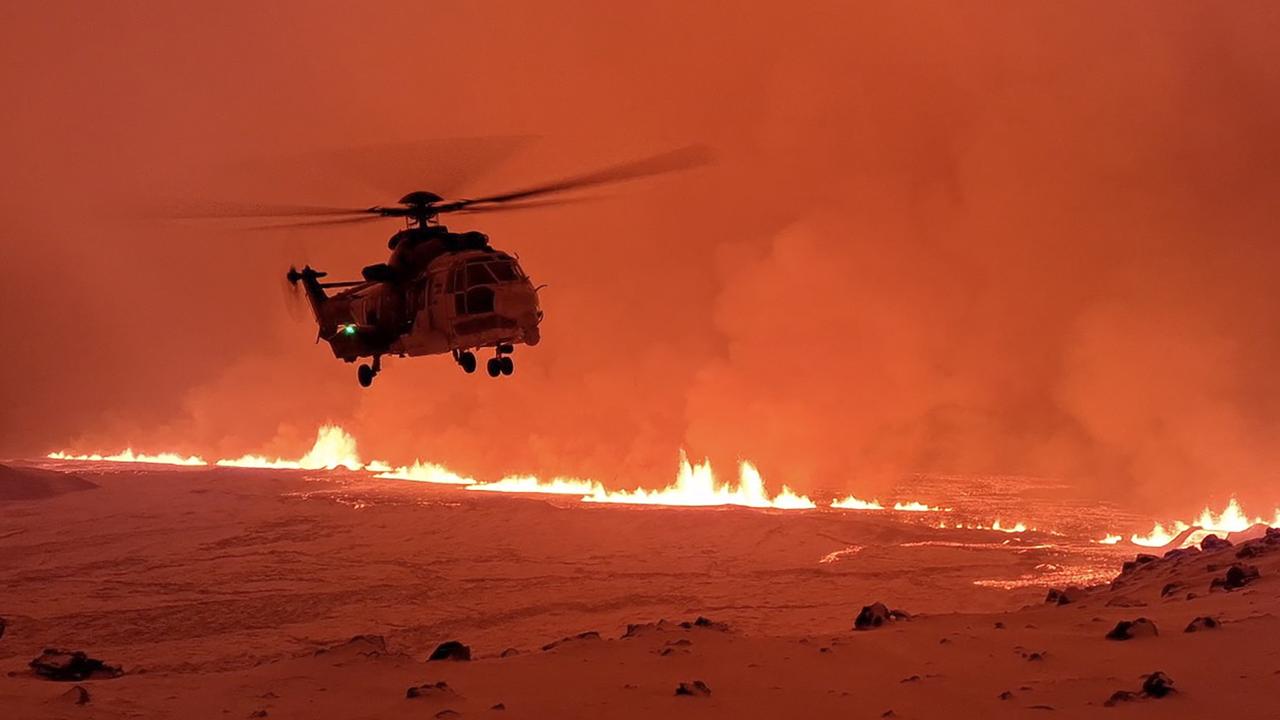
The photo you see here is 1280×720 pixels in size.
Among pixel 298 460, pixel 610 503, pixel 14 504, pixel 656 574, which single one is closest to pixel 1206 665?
pixel 656 574

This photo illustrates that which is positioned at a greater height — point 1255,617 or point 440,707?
point 1255,617

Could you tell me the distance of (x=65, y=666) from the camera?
10234 mm

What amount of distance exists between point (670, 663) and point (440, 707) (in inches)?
89.4

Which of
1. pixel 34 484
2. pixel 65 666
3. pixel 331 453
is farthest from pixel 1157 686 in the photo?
pixel 331 453

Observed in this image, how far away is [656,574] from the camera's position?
2377 centimetres

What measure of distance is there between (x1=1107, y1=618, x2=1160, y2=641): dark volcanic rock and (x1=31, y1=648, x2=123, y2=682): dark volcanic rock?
9946 mm

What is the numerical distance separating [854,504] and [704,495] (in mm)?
6635

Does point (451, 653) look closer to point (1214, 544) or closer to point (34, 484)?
point (1214, 544)

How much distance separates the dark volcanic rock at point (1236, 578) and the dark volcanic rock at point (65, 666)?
12080mm

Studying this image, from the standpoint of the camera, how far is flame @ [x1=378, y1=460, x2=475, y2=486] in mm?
59713

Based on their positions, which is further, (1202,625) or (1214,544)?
(1214,544)

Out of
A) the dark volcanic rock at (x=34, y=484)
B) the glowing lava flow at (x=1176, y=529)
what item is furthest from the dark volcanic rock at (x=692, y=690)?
the dark volcanic rock at (x=34, y=484)

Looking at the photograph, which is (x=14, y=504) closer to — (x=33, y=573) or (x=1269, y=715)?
(x=33, y=573)

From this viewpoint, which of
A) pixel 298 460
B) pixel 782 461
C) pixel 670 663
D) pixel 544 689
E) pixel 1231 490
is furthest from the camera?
pixel 298 460
